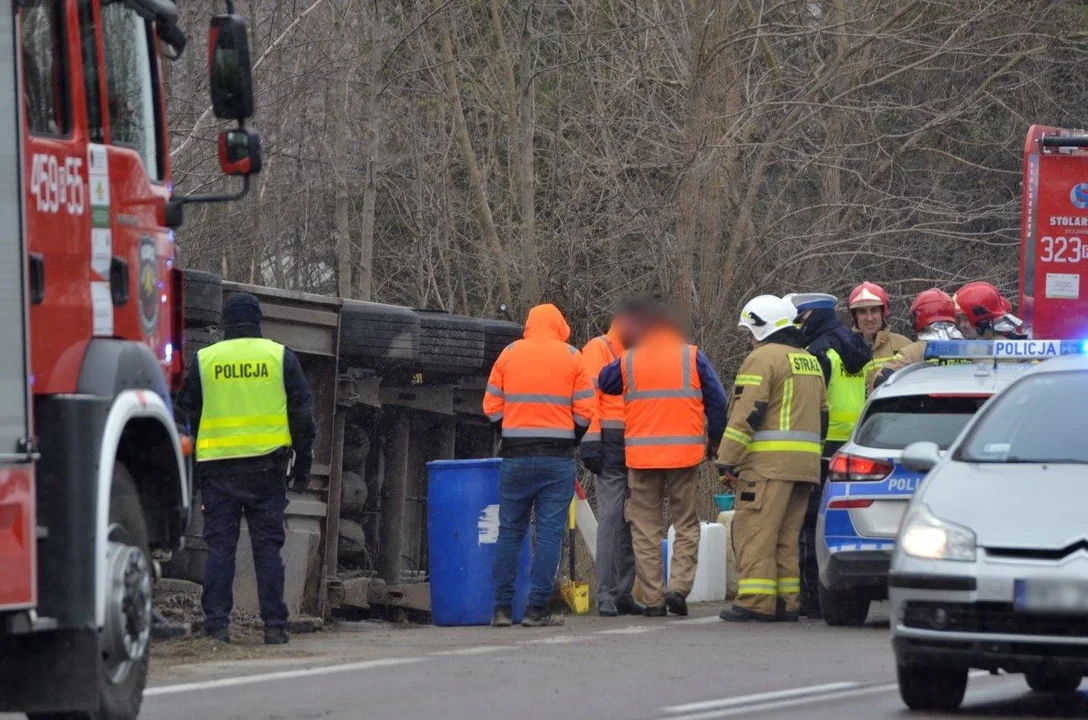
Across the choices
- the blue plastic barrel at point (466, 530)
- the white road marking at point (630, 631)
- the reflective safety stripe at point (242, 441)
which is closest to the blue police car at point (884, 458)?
the white road marking at point (630, 631)

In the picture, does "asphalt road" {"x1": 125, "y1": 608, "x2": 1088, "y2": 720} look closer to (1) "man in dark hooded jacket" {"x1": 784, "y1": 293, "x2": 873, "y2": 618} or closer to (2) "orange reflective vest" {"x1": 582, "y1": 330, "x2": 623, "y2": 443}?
(1) "man in dark hooded jacket" {"x1": 784, "y1": 293, "x2": 873, "y2": 618}

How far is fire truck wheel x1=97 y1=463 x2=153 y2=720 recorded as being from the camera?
22.2 ft

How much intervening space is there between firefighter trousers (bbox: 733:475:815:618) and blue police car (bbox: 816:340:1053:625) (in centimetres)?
71

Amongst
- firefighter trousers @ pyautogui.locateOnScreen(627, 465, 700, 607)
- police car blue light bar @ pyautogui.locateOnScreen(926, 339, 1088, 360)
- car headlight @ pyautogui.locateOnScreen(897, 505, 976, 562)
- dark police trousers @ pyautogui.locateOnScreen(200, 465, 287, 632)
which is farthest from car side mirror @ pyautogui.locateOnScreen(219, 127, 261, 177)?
firefighter trousers @ pyautogui.locateOnScreen(627, 465, 700, 607)

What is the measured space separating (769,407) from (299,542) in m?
3.11

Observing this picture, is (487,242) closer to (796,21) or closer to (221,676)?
(796,21)

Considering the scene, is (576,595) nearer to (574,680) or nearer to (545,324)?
(545,324)

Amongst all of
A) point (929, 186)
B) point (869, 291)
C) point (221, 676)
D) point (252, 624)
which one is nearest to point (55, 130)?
point (221, 676)

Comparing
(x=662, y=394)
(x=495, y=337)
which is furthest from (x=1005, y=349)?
(x=495, y=337)

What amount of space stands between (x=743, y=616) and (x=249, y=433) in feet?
11.9

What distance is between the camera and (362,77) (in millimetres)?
23516

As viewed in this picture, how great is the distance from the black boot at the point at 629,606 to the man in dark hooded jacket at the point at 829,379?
1.09 m

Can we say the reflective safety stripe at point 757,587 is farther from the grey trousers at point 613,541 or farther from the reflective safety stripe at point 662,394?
the reflective safety stripe at point 662,394

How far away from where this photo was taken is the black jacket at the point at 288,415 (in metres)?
11.0
